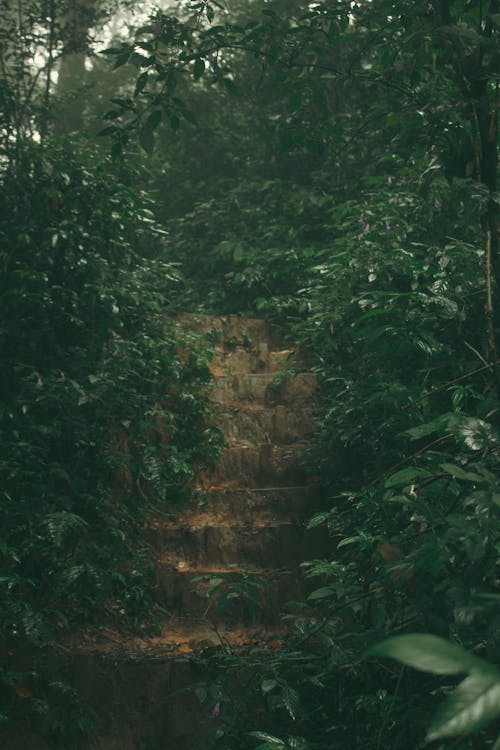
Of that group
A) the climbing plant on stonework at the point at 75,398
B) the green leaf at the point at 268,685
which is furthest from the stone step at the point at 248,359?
the green leaf at the point at 268,685

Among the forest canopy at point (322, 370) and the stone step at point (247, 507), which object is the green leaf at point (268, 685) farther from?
the stone step at point (247, 507)

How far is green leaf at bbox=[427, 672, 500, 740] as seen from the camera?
0.61 m

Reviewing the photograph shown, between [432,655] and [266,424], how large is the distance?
4.63m

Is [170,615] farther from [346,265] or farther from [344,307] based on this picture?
[346,265]

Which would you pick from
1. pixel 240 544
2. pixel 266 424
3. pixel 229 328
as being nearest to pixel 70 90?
pixel 229 328

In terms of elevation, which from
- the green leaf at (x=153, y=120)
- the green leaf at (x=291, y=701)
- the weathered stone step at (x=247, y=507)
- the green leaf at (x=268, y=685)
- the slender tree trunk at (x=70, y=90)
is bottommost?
the weathered stone step at (x=247, y=507)

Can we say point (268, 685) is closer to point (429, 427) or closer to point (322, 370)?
point (429, 427)

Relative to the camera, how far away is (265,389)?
5.71m

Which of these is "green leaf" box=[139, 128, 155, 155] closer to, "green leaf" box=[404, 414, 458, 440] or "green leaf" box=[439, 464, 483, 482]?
"green leaf" box=[404, 414, 458, 440]

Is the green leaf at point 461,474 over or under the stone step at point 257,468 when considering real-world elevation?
over

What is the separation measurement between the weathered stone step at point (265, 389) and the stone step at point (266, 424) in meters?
0.29

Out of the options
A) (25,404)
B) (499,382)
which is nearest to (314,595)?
(499,382)

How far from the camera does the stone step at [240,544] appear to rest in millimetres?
4141

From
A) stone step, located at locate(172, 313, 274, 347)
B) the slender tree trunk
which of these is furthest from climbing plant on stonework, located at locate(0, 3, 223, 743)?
the slender tree trunk
